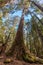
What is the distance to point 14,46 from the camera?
999 centimetres

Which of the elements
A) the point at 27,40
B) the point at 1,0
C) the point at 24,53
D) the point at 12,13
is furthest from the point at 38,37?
the point at 1,0

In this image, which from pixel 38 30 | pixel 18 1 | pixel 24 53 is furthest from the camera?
pixel 38 30

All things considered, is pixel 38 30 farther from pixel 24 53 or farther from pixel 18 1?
pixel 24 53

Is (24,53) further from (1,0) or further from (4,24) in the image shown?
(4,24)

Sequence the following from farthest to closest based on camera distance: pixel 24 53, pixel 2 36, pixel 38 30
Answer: pixel 2 36
pixel 38 30
pixel 24 53

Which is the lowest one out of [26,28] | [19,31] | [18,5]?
[19,31]

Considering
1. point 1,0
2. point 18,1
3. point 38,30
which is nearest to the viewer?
point 1,0

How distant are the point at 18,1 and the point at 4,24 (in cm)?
238

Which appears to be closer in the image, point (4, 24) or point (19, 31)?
point (19, 31)

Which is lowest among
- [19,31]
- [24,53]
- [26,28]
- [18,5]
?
[24,53]

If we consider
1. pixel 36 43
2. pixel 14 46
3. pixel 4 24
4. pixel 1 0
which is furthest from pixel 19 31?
pixel 36 43

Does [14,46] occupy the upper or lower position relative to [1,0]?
lower

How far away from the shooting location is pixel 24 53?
9898mm

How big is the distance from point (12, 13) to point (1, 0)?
3.42 metres
